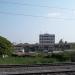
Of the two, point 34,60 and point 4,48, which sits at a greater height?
point 4,48

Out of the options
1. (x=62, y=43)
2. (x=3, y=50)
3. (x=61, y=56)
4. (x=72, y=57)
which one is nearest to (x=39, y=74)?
(x=72, y=57)

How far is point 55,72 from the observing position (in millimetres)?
10594

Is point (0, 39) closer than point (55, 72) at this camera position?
No

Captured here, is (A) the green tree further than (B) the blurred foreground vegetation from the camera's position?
Yes

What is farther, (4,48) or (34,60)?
(4,48)

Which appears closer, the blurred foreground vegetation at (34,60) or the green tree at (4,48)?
the blurred foreground vegetation at (34,60)

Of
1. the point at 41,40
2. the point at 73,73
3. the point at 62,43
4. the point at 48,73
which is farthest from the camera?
the point at 41,40

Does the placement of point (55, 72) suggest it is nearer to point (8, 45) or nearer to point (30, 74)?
point (30, 74)

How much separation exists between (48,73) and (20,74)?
1.38 metres

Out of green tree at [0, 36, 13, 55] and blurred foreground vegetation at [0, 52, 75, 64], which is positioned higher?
green tree at [0, 36, 13, 55]

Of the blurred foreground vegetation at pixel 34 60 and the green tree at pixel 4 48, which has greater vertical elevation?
the green tree at pixel 4 48

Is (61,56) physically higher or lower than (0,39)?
lower

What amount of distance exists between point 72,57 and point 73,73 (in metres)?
33.5

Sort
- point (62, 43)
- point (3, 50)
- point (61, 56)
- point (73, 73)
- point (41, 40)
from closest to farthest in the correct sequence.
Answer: point (73, 73) < point (61, 56) < point (3, 50) < point (62, 43) < point (41, 40)
